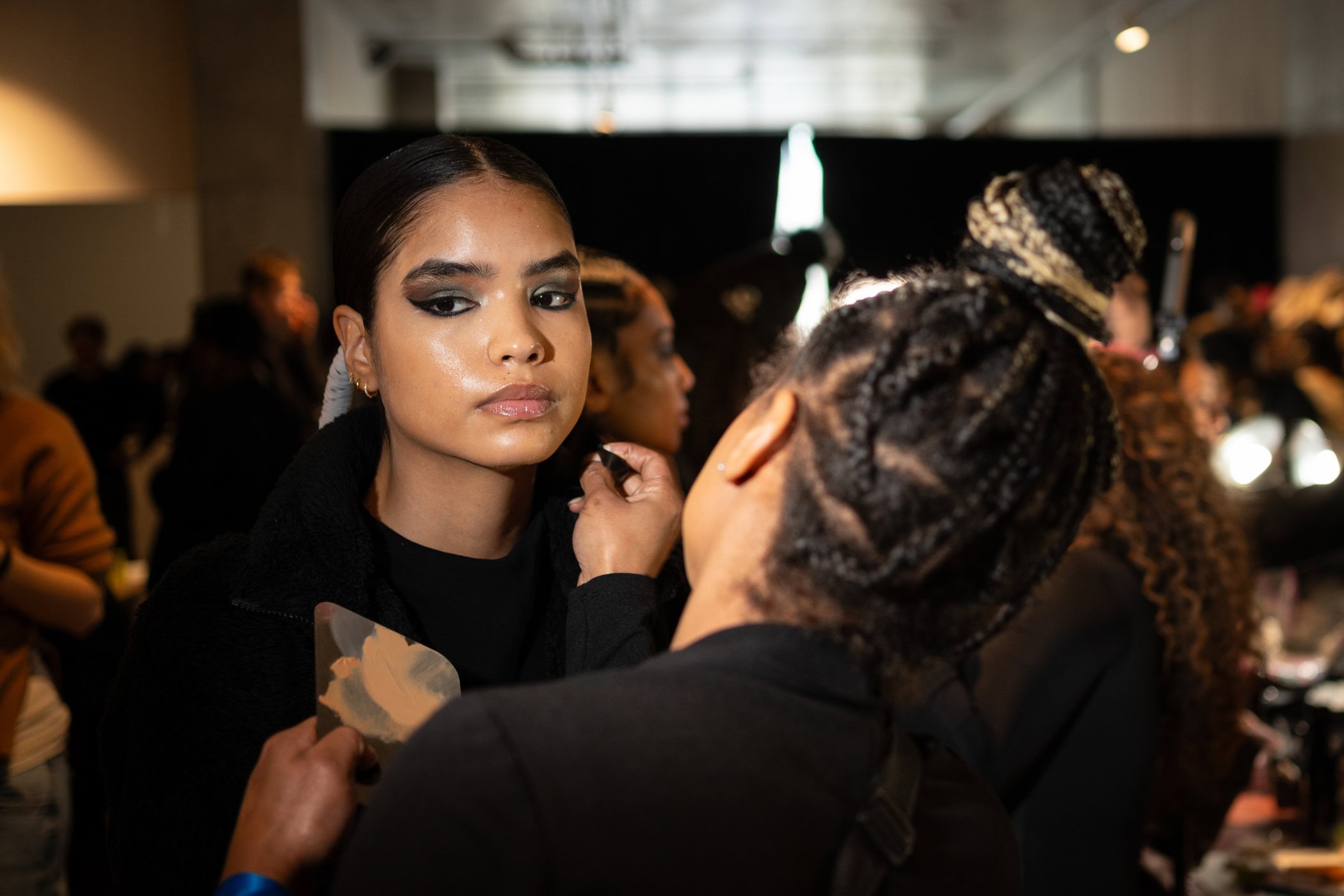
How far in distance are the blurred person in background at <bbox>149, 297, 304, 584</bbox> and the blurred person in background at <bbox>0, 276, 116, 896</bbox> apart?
0.29m

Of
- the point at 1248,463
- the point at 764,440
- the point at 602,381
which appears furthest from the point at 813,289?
the point at 764,440

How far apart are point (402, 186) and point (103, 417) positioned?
3844 millimetres

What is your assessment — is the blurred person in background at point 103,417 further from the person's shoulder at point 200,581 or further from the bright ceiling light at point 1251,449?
the bright ceiling light at point 1251,449

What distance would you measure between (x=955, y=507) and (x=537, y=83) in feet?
30.8

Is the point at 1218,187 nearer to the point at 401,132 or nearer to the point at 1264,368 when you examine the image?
the point at 1264,368

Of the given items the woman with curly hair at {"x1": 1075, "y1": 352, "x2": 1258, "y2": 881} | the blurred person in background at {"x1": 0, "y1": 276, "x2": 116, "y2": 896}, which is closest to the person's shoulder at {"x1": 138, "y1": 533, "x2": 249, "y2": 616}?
the blurred person in background at {"x1": 0, "y1": 276, "x2": 116, "y2": 896}

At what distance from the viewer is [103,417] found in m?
4.29

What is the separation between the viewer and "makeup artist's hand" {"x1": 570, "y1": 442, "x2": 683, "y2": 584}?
104 cm

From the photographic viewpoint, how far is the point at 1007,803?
1524 millimetres

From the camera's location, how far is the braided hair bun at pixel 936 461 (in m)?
0.70

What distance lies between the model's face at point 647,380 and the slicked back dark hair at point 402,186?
917 millimetres

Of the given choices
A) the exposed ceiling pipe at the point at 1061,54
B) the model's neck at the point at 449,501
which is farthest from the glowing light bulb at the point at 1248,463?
the exposed ceiling pipe at the point at 1061,54

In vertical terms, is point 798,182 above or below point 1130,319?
above

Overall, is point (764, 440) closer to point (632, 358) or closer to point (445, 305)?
point (445, 305)
